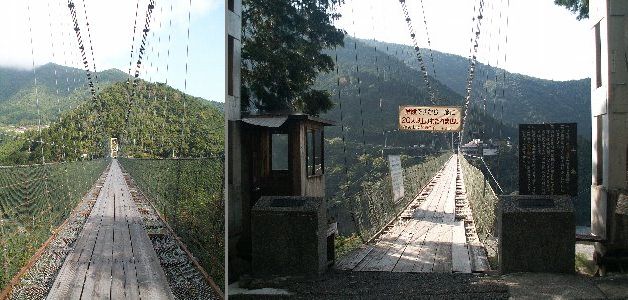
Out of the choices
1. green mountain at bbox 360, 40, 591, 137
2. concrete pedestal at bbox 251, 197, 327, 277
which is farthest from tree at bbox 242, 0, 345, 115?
green mountain at bbox 360, 40, 591, 137

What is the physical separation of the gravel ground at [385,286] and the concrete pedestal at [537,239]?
352 mm

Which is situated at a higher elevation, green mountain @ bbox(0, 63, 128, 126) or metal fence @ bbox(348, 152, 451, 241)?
green mountain @ bbox(0, 63, 128, 126)

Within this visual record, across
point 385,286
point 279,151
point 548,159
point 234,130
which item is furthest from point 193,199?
point 548,159

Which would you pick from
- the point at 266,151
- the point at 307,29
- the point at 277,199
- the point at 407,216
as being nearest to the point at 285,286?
the point at 277,199

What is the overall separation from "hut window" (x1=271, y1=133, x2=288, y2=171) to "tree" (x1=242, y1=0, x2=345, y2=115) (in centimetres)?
125

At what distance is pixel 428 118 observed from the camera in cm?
886

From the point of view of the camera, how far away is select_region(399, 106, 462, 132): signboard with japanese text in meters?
8.71

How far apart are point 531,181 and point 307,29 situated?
15.7 feet

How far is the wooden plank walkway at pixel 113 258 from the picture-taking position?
2.85 meters

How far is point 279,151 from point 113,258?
4.17 meters

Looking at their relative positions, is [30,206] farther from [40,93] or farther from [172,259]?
[172,259]

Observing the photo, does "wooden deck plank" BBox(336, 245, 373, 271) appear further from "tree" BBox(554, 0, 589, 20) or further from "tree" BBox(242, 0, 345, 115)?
"tree" BBox(554, 0, 589, 20)

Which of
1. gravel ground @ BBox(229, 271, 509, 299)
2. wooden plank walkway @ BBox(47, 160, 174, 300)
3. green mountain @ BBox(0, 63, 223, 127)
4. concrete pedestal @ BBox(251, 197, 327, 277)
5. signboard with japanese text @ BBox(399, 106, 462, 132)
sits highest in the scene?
signboard with japanese text @ BBox(399, 106, 462, 132)

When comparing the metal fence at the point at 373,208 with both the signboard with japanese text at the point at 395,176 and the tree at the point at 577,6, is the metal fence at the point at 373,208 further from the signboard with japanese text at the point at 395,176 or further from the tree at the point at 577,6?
the tree at the point at 577,6
